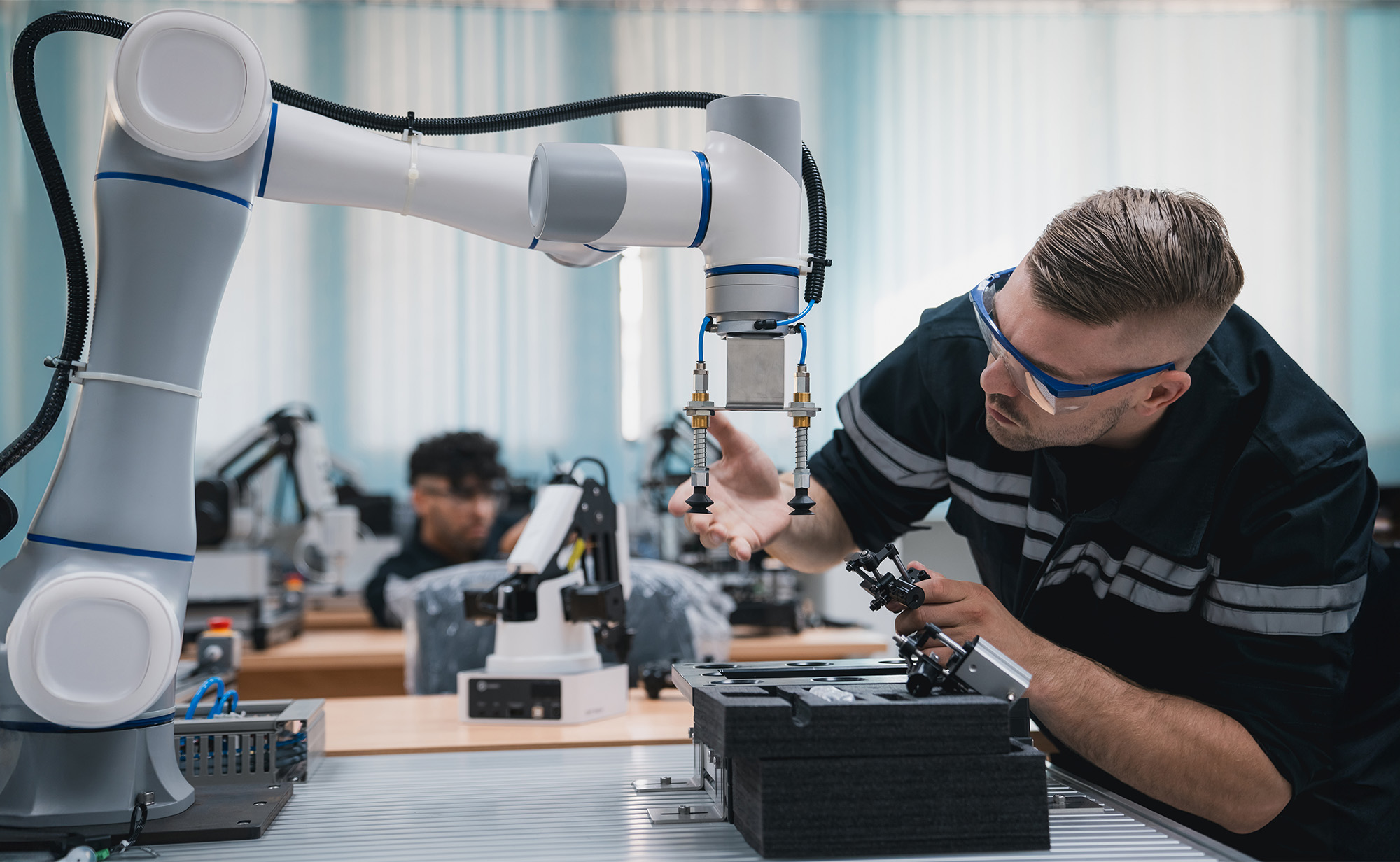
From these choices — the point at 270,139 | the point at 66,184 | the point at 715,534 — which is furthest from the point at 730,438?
the point at 66,184

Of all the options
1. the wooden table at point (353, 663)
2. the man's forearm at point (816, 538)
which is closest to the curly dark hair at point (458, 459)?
the wooden table at point (353, 663)

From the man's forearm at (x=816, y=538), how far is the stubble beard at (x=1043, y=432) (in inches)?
12.8

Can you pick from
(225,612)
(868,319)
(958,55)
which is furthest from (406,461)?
(958,55)

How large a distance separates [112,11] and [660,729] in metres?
4.08

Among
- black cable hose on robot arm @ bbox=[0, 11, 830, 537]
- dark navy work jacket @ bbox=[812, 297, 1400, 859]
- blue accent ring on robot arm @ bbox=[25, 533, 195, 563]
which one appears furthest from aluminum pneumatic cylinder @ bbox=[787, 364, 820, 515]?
blue accent ring on robot arm @ bbox=[25, 533, 195, 563]

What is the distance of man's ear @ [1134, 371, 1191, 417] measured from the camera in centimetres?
113

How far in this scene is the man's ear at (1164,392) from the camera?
113 centimetres

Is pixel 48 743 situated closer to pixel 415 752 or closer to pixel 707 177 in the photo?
pixel 415 752

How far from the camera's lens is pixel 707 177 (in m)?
0.92

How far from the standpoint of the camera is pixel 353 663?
2.71 meters

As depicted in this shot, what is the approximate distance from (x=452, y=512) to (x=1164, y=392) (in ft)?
8.84

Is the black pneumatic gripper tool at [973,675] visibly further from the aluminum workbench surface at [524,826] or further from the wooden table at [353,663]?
the wooden table at [353,663]

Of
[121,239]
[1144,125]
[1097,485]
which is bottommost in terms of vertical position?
[1097,485]

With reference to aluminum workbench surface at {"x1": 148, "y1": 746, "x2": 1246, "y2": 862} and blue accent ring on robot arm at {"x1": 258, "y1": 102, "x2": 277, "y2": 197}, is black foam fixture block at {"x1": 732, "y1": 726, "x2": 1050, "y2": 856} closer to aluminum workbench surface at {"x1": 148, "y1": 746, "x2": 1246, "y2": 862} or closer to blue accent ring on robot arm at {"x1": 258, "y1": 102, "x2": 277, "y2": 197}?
aluminum workbench surface at {"x1": 148, "y1": 746, "x2": 1246, "y2": 862}
